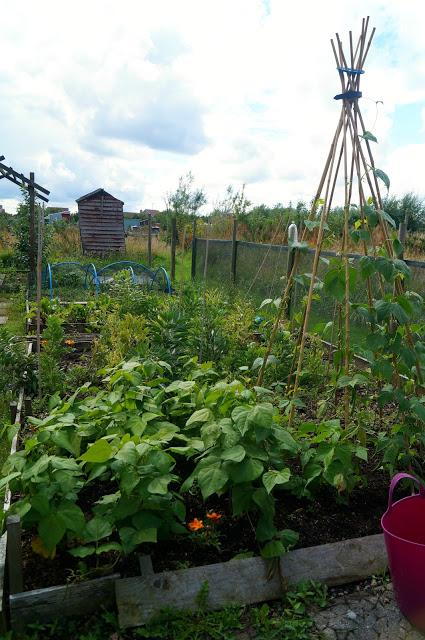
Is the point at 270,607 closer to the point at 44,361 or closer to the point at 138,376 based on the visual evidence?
the point at 138,376

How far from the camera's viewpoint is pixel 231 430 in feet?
7.45

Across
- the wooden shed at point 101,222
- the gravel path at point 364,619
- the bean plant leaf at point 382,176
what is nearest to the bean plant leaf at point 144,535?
the gravel path at point 364,619

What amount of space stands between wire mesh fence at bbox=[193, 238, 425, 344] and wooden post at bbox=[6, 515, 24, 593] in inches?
118

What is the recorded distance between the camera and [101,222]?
1692 centimetres

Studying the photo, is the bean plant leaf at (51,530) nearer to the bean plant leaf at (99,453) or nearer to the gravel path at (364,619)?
the bean plant leaf at (99,453)

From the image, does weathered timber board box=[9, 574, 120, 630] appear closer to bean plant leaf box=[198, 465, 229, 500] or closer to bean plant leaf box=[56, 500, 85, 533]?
bean plant leaf box=[56, 500, 85, 533]

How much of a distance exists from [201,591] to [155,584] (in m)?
0.18

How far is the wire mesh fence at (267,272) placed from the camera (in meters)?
5.62

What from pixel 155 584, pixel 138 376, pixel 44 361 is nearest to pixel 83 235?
pixel 44 361

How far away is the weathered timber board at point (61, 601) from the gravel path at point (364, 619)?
0.84 meters

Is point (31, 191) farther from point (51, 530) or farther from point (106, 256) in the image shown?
point (51, 530)

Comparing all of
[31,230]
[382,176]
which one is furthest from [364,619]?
[31,230]

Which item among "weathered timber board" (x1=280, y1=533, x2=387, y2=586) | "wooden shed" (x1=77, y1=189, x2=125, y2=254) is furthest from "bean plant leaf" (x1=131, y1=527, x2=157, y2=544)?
"wooden shed" (x1=77, y1=189, x2=125, y2=254)

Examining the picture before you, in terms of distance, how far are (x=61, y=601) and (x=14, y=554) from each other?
263mm
